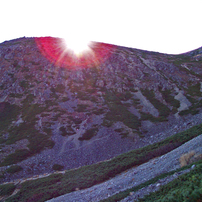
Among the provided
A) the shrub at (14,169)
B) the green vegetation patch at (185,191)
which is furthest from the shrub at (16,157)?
the green vegetation patch at (185,191)

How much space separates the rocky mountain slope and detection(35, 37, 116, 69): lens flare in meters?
0.93

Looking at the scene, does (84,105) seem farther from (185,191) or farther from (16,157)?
(185,191)

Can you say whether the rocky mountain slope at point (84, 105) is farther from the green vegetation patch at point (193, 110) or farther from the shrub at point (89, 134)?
the green vegetation patch at point (193, 110)

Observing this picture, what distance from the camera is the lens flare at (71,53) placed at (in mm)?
95363

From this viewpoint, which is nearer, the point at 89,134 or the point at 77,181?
the point at 77,181

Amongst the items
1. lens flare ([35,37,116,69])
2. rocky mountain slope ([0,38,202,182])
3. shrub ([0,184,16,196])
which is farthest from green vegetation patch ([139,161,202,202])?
lens flare ([35,37,116,69])

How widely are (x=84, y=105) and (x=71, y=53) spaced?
47.3 meters

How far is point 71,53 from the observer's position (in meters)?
104

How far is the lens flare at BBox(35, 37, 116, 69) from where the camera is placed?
9536 centimetres

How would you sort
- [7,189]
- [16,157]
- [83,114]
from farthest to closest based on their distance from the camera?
[83,114] → [16,157] → [7,189]

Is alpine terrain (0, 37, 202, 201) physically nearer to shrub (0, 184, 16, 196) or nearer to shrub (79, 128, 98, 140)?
shrub (0, 184, 16, 196)

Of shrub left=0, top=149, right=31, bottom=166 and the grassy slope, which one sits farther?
shrub left=0, top=149, right=31, bottom=166

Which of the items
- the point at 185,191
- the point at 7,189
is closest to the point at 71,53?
the point at 7,189

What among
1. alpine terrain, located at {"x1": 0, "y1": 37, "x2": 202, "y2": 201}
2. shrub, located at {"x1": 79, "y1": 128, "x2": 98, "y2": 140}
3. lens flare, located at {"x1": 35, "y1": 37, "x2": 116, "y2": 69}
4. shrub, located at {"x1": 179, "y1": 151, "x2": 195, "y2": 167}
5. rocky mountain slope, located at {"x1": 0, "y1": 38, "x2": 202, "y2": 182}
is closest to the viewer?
shrub, located at {"x1": 179, "y1": 151, "x2": 195, "y2": 167}
